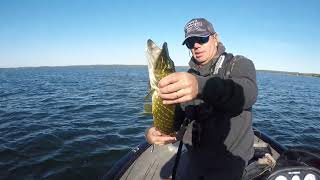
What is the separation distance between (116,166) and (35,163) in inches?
173

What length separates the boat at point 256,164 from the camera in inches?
155

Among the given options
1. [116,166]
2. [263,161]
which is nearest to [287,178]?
[263,161]

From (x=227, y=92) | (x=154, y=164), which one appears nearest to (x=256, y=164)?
(x=227, y=92)

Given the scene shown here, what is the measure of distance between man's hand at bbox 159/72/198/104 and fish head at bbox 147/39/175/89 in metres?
0.38

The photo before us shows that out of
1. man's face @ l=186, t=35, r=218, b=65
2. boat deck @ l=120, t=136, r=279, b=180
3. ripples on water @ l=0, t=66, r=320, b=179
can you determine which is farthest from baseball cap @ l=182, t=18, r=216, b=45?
ripples on water @ l=0, t=66, r=320, b=179

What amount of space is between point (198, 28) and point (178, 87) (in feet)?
6.21

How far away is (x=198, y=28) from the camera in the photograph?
366cm

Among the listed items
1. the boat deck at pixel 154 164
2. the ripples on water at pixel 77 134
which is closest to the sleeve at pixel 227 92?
the boat deck at pixel 154 164

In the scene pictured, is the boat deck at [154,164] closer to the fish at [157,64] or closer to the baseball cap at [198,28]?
the baseball cap at [198,28]

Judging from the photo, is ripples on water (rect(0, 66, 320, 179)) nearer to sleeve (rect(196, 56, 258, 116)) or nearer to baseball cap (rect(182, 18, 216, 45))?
baseball cap (rect(182, 18, 216, 45))

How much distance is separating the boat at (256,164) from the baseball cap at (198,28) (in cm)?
190

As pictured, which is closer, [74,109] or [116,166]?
[116,166]

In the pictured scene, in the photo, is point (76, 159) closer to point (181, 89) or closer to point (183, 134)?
point (183, 134)

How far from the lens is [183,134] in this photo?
3934 millimetres
